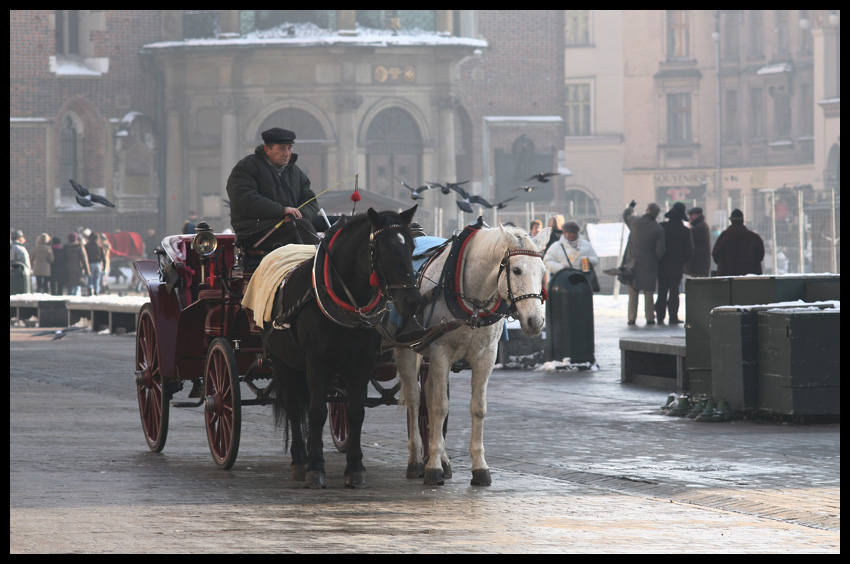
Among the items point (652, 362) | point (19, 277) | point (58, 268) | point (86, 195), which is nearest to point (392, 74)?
point (58, 268)

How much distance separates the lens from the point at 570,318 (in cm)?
1750

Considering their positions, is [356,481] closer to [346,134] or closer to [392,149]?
[346,134]

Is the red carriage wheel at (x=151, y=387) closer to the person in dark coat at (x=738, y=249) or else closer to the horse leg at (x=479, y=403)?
the horse leg at (x=479, y=403)

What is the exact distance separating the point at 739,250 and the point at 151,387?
12180 millimetres

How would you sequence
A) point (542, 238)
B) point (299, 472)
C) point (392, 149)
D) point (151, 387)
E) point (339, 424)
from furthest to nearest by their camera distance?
point (392, 149)
point (151, 387)
point (339, 424)
point (299, 472)
point (542, 238)

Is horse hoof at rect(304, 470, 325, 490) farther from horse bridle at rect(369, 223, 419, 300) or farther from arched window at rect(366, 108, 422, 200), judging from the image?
arched window at rect(366, 108, 422, 200)

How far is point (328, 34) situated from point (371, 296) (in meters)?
38.3

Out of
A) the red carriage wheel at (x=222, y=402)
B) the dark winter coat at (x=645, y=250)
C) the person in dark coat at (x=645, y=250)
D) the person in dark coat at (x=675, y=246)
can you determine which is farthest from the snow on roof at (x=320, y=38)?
the red carriage wheel at (x=222, y=402)

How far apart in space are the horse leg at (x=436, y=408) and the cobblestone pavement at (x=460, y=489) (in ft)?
0.46

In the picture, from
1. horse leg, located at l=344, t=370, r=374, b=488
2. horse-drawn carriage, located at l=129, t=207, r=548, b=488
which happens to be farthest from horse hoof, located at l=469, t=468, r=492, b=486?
horse leg, located at l=344, t=370, r=374, b=488

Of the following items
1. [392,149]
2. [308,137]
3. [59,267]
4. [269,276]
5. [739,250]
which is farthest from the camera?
[392,149]

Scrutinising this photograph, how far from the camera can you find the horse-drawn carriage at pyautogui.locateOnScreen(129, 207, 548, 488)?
9102mm

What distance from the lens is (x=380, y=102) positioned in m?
47.3

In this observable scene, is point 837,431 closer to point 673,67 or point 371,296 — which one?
point 371,296
